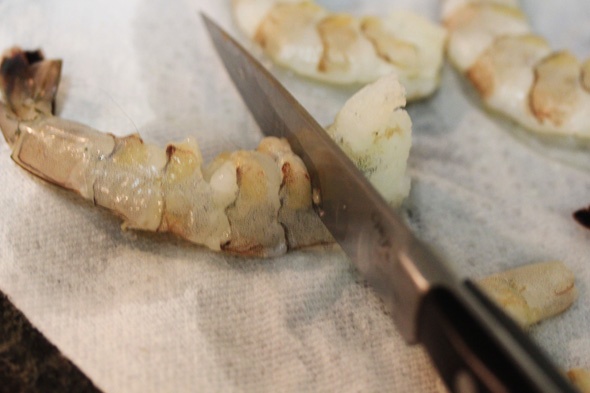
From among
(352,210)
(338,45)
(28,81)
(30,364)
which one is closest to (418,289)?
(352,210)

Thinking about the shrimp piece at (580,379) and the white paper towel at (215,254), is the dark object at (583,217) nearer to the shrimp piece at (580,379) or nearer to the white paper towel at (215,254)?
the white paper towel at (215,254)

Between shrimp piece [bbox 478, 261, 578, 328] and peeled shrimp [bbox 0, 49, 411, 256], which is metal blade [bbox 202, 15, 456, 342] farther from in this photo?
shrimp piece [bbox 478, 261, 578, 328]

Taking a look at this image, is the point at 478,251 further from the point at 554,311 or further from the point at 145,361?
the point at 145,361

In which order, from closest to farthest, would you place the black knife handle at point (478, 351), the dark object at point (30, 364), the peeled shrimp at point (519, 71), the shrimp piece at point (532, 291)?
the black knife handle at point (478, 351)
the dark object at point (30, 364)
the shrimp piece at point (532, 291)
the peeled shrimp at point (519, 71)

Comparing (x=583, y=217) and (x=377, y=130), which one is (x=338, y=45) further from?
(x=583, y=217)

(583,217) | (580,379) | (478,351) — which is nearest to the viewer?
(478,351)

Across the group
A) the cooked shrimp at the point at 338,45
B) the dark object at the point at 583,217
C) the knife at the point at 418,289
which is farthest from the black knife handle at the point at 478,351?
the cooked shrimp at the point at 338,45

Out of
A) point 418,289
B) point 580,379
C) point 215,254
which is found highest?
point 418,289
